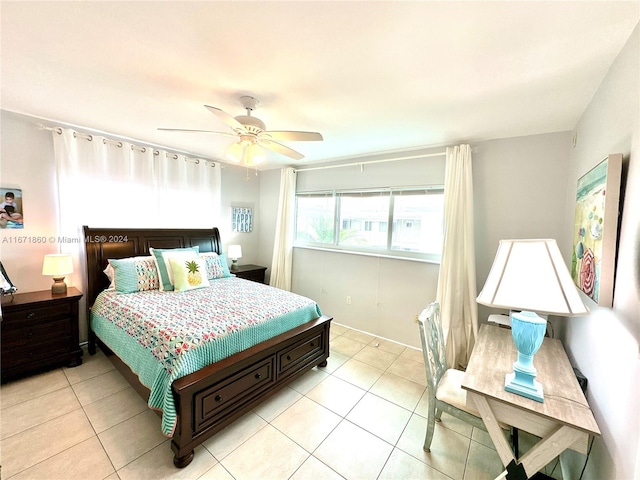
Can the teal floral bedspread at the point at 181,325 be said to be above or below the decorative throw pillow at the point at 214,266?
below

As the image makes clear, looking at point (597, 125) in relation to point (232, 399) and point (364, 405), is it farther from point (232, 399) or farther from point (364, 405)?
point (232, 399)

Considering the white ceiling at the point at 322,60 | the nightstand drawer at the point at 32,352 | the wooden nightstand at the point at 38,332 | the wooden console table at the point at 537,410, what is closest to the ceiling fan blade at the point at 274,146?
the white ceiling at the point at 322,60

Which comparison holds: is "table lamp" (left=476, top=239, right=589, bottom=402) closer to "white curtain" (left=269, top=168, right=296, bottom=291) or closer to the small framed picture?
"white curtain" (left=269, top=168, right=296, bottom=291)

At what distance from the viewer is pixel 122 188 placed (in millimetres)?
2994

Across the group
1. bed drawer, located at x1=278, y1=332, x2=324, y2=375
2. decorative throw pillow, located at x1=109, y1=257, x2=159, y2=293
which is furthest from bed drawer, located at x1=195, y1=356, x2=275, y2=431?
decorative throw pillow, located at x1=109, y1=257, x2=159, y2=293

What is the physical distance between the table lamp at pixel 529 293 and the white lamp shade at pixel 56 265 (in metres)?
3.39

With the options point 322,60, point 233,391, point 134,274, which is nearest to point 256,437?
point 233,391

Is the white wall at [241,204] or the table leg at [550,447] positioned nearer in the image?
the table leg at [550,447]

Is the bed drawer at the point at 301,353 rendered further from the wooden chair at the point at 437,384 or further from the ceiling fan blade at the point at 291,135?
the ceiling fan blade at the point at 291,135

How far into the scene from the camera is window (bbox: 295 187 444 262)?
3.02 metres

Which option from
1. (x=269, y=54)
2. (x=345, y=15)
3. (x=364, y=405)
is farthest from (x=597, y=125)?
(x=364, y=405)

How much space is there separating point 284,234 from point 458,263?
2.54 meters

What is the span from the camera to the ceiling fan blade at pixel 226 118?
162 cm

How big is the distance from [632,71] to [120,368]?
3.84 m
